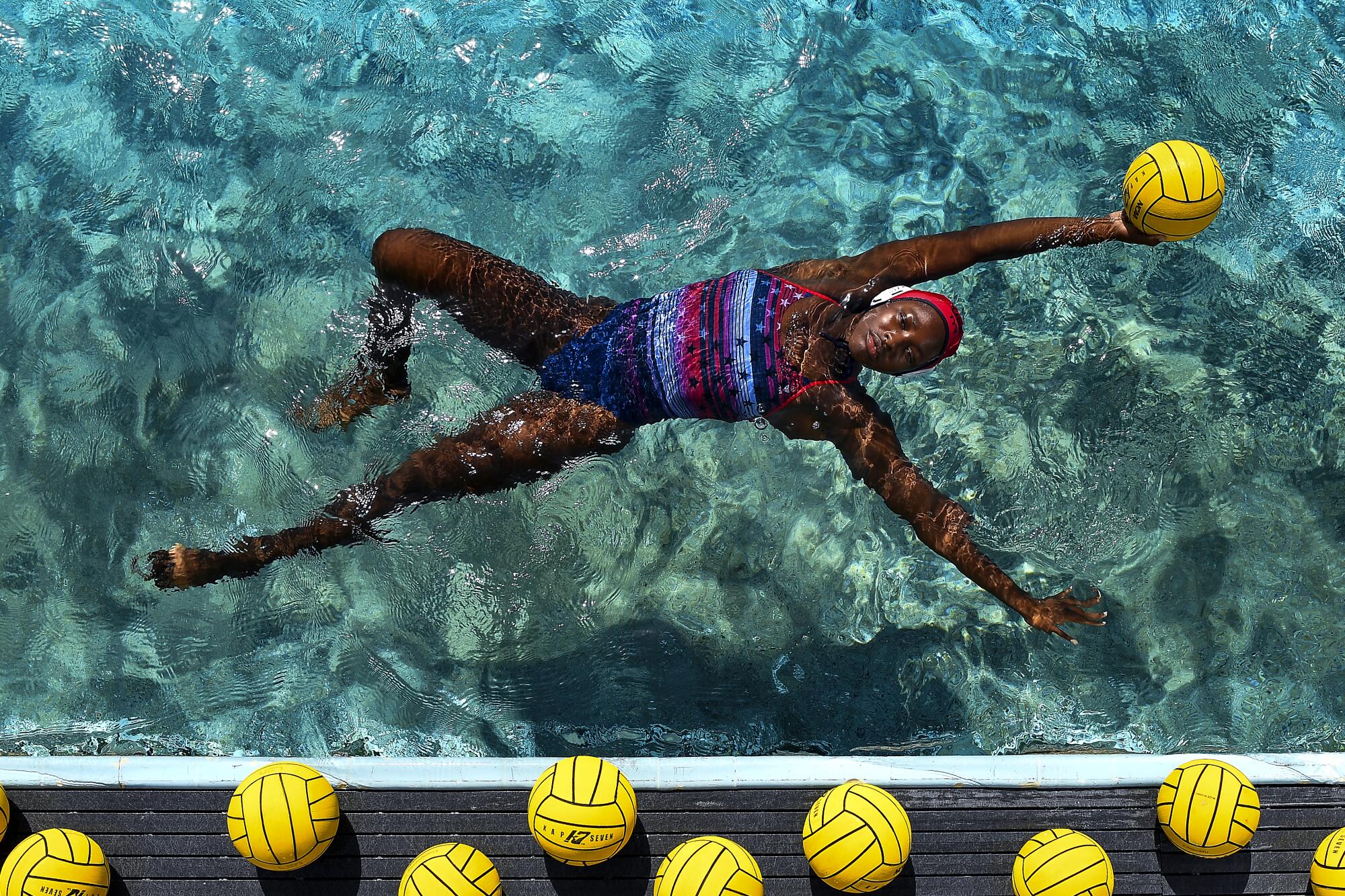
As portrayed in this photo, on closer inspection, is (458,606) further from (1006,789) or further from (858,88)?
(858,88)

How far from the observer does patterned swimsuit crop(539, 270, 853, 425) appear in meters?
4.62

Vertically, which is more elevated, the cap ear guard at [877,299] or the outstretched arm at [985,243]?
the outstretched arm at [985,243]

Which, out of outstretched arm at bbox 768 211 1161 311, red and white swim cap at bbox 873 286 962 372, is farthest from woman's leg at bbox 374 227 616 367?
red and white swim cap at bbox 873 286 962 372

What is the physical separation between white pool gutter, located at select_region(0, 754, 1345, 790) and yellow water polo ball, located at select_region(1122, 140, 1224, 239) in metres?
2.75

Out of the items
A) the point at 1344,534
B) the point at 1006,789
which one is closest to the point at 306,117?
the point at 1006,789

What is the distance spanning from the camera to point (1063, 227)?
4570 millimetres

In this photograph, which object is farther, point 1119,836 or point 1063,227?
point 1119,836

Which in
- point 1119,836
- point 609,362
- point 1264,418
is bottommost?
point 1119,836

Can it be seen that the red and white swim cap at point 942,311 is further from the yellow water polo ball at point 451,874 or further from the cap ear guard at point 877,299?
the yellow water polo ball at point 451,874

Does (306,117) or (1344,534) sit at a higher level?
(306,117)

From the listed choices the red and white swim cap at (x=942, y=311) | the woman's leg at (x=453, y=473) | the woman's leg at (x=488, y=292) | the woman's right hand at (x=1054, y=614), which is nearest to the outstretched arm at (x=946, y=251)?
the red and white swim cap at (x=942, y=311)

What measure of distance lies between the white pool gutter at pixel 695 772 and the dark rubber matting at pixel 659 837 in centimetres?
5

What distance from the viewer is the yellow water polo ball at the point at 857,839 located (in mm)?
4547

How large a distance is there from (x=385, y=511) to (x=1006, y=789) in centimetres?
356
